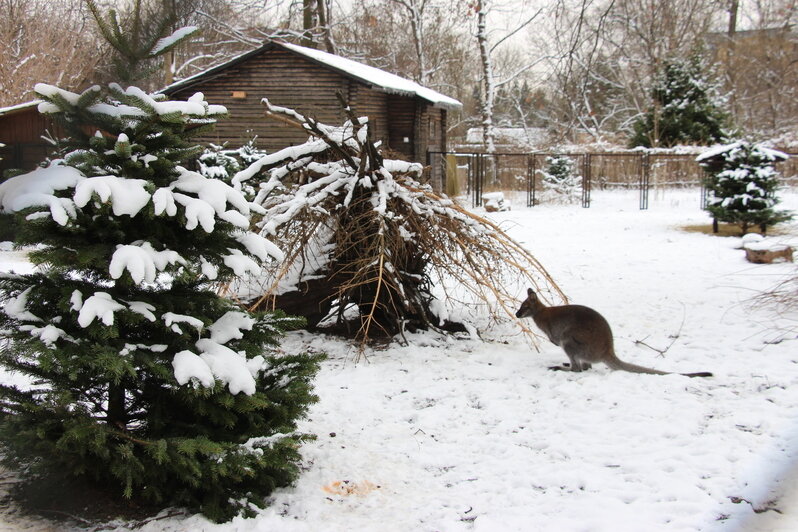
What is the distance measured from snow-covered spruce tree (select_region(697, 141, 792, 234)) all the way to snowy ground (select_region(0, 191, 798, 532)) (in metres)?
6.66

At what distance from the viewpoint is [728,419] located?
4.88 metres

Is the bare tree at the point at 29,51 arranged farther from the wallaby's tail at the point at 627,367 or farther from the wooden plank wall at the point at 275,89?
the wallaby's tail at the point at 627,367

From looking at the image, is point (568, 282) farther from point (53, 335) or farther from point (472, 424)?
point (53, 335)

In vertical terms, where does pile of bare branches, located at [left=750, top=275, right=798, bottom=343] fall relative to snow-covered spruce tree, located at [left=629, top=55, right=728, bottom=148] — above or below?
below

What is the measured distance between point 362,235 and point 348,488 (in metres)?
3.40

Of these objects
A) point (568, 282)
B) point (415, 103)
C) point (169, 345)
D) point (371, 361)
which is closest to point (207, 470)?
point (169, 345)

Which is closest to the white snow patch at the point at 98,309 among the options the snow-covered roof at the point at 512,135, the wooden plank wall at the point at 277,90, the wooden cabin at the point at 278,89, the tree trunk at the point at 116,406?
the tree trunk at the point at 116,406

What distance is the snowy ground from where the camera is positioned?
365 cm

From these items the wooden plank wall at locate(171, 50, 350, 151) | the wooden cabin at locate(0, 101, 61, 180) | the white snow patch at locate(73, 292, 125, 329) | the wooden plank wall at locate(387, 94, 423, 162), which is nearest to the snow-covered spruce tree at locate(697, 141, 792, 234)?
the wooden plank wall at locate(387, 94, 423, 162)

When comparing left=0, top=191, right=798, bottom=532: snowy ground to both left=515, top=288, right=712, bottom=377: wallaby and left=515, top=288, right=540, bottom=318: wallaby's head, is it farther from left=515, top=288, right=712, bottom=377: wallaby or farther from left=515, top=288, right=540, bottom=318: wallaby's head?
left=515, top=288, right=540, bottom=318: wallaby's head

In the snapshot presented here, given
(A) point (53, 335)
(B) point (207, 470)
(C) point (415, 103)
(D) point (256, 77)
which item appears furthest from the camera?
(C) point (415, 103)

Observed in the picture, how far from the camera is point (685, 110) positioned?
2869 cm

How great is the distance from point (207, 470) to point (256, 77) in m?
19.5

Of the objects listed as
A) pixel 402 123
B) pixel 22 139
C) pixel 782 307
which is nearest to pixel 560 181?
pixel 402 123
